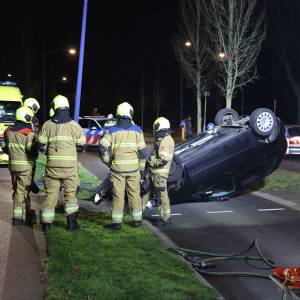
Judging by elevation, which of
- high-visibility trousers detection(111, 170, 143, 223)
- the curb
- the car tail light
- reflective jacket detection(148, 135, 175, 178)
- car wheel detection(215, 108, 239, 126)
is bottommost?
the car tail light

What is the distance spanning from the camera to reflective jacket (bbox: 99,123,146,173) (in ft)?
23.9

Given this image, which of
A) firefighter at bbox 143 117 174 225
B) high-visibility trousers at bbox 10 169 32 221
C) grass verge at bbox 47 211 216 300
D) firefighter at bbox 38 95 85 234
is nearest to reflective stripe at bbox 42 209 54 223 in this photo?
firefighter at bbox 38 95 85 234

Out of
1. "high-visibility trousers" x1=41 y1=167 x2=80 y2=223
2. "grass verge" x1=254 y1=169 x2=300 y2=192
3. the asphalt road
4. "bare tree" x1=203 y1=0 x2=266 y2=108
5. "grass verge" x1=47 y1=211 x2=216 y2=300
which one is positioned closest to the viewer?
"grass verge" x1=47 y1=211 x2=216 y2=300

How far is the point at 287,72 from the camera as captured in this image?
33.2m

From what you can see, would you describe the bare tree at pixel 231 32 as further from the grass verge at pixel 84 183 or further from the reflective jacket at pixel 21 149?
the reflective jacket at pixel 21 149

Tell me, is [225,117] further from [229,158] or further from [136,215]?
[136,215]

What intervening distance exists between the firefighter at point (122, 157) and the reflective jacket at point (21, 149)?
1.01m

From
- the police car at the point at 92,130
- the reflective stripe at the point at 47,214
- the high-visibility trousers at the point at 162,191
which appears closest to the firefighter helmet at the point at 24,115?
the reflective stripe at the point at 47,214

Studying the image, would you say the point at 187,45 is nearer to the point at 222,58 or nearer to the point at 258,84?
the point at 222,58

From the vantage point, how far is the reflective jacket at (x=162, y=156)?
7.92 meters

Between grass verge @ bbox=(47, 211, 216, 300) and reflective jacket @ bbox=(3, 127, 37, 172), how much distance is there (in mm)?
1018

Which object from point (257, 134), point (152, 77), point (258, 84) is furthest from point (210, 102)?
point (257, 134)

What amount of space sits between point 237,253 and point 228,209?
319 cm

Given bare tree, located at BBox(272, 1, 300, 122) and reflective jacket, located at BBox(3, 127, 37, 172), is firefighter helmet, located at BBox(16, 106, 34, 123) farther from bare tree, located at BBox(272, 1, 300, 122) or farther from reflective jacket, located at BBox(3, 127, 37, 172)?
bare tree, located at BBox(272, 1, 300, 122)
